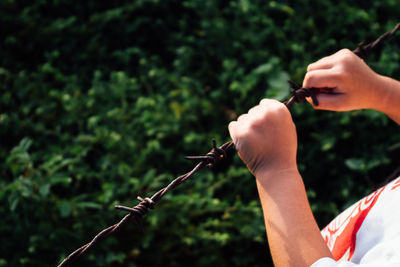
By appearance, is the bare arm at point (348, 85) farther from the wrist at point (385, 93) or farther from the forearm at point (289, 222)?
the forearm at point (289, 222)

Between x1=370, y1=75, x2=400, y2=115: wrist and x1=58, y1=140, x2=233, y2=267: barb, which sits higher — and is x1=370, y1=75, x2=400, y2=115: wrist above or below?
above

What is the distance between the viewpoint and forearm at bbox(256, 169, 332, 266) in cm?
90

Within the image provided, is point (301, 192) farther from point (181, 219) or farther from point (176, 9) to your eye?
point (176, 9)

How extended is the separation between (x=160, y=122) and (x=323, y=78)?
4.25 feet

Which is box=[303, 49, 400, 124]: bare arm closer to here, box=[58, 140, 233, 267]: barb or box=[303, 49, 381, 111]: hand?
box=[303, 49, 381, 111]: hand

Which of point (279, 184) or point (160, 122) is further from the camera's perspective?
point (160, 122)

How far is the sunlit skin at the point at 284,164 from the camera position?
92 centimetres

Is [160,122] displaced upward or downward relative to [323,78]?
downward

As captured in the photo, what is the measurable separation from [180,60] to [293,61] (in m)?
0.72

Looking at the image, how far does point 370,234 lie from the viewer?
0.93m

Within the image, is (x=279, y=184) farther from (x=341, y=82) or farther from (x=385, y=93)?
(x=385, y=93)

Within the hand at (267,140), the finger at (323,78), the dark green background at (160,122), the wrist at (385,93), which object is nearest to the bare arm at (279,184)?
the hand at (267,140)

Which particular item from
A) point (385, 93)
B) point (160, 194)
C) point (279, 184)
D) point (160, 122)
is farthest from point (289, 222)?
point (160, 122)

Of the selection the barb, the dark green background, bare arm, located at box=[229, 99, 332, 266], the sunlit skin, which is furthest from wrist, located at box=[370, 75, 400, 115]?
the dark green background
